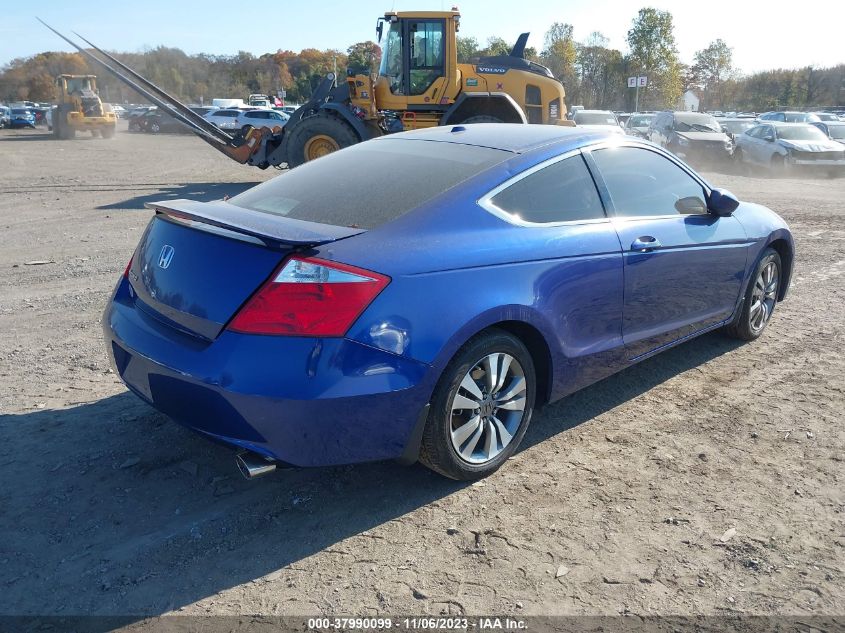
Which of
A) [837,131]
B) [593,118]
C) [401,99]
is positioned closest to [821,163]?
[837,131]

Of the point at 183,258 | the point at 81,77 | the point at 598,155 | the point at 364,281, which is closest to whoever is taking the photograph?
the point at 364,281

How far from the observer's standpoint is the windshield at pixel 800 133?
20.8 meters

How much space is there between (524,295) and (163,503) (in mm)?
1876

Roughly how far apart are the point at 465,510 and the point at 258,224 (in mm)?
1549

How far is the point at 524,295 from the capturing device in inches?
132

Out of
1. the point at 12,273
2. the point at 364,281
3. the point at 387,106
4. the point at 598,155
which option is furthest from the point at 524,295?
the point at 387,106

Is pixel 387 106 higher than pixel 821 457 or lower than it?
higher

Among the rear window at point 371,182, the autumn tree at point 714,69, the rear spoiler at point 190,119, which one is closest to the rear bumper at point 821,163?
the rear spoiler at point 190,119

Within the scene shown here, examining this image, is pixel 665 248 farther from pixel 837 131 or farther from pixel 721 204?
pixel 837 131

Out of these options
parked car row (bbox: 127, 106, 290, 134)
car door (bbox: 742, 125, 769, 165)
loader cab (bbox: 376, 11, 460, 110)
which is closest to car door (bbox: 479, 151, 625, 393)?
loader cab (bbox: 376, 11, 460, 110)

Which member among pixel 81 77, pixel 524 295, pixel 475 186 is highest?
pixel 81 77

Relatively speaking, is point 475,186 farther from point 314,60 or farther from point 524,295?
point 314,60

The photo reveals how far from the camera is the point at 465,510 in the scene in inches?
127

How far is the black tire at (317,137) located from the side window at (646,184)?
10276 mm
